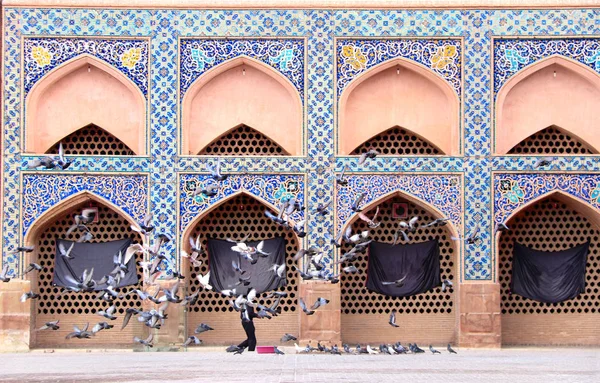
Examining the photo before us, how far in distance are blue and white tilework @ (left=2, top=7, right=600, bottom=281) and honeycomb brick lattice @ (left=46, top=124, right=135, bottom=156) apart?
29.7 inches

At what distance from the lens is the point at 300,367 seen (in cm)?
1606

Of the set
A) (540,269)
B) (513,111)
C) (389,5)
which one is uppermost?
(389,5)

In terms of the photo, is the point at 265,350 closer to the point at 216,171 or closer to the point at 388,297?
the point at 388,297

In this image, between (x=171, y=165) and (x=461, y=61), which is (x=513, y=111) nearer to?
(x=461, y=61)

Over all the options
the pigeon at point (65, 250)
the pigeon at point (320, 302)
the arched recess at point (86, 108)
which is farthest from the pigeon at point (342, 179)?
the pigeon at point (65, 250)

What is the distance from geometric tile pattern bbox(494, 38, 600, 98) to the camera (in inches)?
810

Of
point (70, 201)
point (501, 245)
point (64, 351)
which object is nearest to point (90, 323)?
point (64, 351)

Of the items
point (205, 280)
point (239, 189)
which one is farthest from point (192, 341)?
point (239, 189)

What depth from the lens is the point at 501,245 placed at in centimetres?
2127

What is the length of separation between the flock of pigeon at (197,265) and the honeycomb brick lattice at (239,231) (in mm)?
343

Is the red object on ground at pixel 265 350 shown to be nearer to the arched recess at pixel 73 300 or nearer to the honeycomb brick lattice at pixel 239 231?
the honeycomb brick lattice at pixel 239 231

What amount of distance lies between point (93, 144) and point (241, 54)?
9.67ft

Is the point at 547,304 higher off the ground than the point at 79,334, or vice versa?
the point at 547,304

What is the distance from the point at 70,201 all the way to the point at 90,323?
2157 mm
